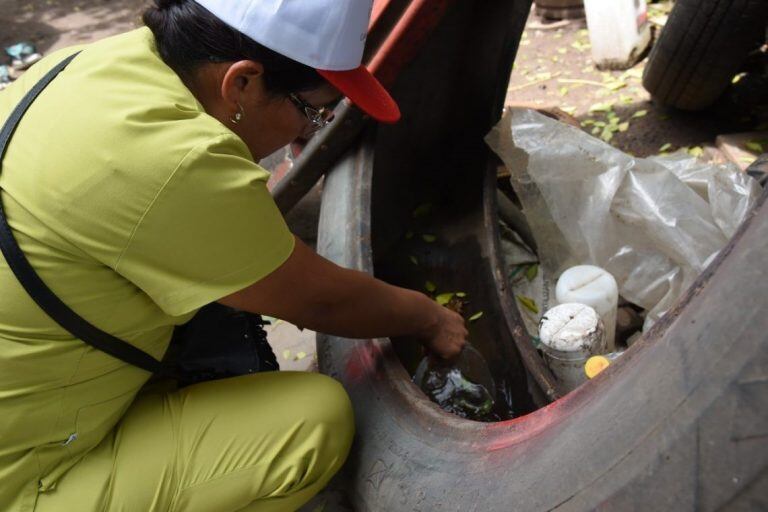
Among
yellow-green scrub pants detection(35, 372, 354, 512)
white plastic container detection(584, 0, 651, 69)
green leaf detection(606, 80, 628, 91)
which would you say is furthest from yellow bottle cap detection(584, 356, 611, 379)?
white plastic container detection(584, 0, 651, 69)

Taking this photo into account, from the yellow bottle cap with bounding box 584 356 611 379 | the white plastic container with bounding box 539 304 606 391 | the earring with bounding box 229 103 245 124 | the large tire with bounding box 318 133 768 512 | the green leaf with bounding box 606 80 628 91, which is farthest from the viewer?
the green leaf with bounding box 606 80 628 91

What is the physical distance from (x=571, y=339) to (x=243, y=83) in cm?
113

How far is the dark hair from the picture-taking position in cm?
146

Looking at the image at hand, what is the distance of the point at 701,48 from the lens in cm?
301

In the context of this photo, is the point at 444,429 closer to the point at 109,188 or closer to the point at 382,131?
the point at 109,188

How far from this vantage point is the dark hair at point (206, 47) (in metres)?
1.46

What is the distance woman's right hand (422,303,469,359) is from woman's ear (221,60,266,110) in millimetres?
724

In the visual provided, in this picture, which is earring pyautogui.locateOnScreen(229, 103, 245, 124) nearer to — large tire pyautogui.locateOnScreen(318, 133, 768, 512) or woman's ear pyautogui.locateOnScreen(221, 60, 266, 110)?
woman's ear pyautogui.locateOnScreen(221, 60, 266, 110)

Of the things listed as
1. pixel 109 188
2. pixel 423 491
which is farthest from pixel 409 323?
pixel 109 188

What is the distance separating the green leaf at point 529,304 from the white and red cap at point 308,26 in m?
1.29

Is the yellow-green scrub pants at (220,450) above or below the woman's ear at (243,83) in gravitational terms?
below

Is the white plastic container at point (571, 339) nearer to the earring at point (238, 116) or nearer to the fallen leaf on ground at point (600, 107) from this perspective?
the earring at point (238, 116)

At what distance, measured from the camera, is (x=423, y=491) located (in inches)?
62.0

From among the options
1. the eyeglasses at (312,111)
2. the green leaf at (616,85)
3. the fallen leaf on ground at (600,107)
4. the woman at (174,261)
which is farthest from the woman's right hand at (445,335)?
the green leaf at (616,85)
